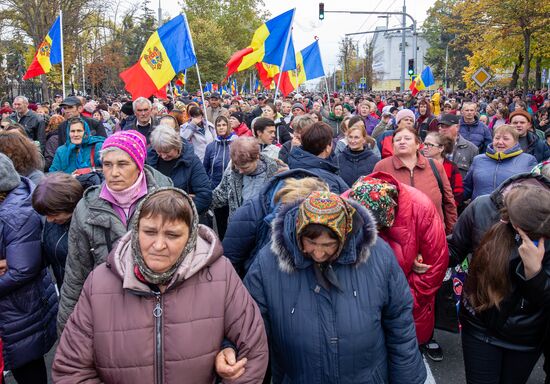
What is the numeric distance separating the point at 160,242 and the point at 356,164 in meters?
3.98

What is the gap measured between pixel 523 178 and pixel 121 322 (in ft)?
7.72

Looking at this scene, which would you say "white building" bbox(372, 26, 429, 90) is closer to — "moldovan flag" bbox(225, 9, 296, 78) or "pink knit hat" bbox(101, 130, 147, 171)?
"moldovan flag" bbox(225, 9, 296, 78)

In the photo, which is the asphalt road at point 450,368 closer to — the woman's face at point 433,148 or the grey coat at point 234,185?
the woman's face at point 433,148

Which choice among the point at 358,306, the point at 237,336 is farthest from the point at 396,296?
the point at 237,336

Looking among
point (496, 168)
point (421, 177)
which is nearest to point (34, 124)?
point (421, 177)

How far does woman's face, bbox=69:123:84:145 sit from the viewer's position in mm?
5297

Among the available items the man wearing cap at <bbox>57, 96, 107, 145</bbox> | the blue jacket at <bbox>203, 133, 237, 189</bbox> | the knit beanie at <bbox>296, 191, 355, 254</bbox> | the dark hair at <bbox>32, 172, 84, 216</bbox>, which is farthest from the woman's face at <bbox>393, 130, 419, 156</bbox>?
the man wearing cap at <bbox>57, 96, 107, 145</bbox>

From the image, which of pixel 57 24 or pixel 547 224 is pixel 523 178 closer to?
pixel 547 224

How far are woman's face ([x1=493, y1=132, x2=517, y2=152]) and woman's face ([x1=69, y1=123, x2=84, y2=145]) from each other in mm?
4546

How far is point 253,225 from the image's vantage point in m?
3.20

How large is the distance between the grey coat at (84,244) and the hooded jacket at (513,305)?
219 centimetres

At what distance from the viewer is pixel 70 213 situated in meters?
3.11

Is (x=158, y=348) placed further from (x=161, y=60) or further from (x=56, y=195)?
(x=161, y=60)

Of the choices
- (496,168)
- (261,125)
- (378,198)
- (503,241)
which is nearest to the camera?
(503,241)
